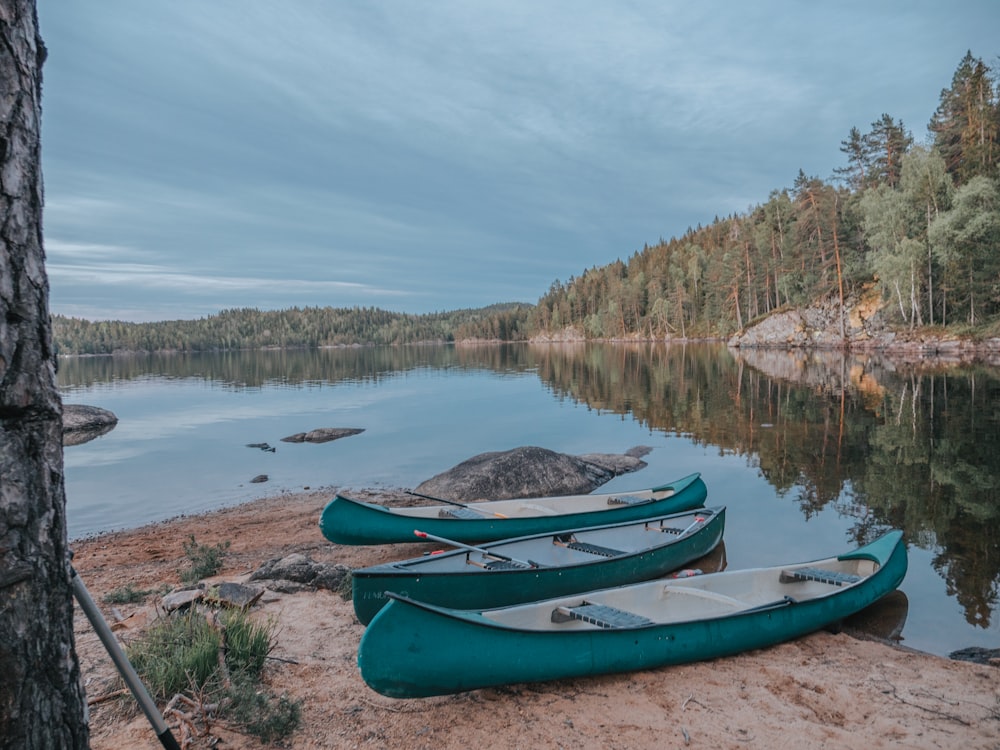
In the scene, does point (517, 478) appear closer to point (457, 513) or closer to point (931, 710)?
point (457, 513)

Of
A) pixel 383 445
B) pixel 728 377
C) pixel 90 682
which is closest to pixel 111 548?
pixel 90 682

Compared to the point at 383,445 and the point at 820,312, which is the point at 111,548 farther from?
the point at 820,312

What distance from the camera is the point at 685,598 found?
7637mm

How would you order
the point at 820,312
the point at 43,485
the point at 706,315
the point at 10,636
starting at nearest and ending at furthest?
the point at 10,636
the point at 43,485
the point at 820,312
the point at 706,315

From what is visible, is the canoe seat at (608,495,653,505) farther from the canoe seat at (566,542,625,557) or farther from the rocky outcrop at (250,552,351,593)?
the rocky outcrop at (250,552,351,593)

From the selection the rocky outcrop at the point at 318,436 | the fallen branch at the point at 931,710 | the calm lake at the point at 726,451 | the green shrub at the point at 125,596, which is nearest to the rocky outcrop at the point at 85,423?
the calm lake at the point at 726,451

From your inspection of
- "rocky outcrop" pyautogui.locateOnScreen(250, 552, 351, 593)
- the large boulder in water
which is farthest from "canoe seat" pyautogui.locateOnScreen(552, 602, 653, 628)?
the large boulder in water

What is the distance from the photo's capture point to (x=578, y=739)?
5133 millimetres

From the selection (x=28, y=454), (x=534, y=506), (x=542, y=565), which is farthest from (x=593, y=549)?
(x=28, y=454)

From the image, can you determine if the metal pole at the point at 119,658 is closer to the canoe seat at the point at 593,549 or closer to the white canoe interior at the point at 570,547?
the white canoe interior at the point at 570,547

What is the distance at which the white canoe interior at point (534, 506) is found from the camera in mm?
11344

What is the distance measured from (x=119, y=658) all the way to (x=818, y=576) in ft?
28.5

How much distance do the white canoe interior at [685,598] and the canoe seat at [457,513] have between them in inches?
164

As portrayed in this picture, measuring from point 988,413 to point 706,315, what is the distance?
90824mm
